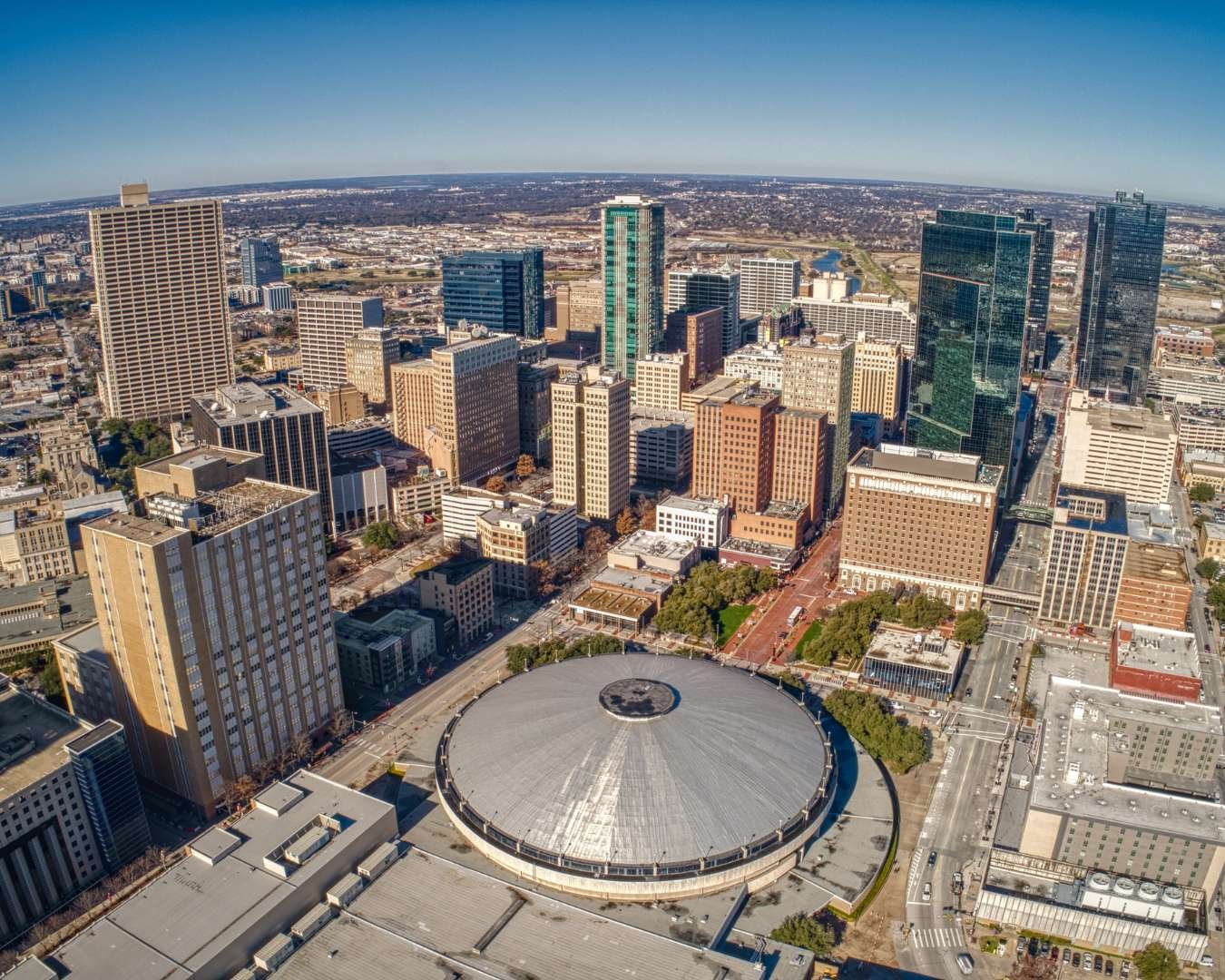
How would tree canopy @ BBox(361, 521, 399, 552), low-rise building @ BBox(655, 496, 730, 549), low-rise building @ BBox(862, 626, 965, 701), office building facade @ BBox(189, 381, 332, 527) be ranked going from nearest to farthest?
low-rise building @ BBox(862, 626, 965, 701) → office building facade @ BBox(189, 381, 332, 527) → low-rise building @ BBox(655, 496, 730, 549) → tree canopy @ BBox(361, 521, 399, 552)

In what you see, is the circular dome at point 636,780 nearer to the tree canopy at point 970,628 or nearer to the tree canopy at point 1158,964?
the tree canopy at point 1158,964

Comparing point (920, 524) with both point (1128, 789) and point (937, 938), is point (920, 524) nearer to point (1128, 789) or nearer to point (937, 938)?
point (1128, 789)

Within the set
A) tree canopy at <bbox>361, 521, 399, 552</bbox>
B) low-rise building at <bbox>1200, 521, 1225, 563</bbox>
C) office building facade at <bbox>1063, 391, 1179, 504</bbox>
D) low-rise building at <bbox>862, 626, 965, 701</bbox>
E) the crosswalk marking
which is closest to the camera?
the crosswalk marking

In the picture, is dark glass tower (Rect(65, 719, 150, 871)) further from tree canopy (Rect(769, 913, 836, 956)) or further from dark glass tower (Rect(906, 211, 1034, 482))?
dark glass tower (Rect(906, 211, 1034, 482))

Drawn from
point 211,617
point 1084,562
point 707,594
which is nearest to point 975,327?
point 1084,562

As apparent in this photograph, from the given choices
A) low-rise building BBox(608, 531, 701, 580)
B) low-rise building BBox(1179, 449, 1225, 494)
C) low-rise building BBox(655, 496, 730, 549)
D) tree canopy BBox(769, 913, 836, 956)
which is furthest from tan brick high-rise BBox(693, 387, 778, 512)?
low-rise building BBox(1179, 449, 1225, 494)

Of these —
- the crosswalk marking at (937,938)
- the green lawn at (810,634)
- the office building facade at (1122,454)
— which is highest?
the office building facade at (1122,454)

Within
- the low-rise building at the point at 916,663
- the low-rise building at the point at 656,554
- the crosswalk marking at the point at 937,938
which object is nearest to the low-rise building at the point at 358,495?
the low-rise building at the point at 656,554

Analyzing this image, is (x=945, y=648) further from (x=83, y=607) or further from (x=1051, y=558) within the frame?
(x=83, y=607)
